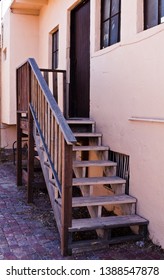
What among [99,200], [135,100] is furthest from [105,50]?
[99,200]

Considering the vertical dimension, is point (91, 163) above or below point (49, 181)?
above

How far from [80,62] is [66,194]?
3.93m

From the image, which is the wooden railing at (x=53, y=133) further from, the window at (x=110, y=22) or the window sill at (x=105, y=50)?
the window at (x=110, y=22)

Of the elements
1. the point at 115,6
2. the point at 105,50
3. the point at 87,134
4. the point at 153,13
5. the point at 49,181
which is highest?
the point at 115,6

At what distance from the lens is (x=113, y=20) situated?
542 centimetres

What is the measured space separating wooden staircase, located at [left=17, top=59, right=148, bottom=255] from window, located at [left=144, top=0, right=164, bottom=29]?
1574 millimetres

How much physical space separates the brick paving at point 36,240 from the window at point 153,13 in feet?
8.91

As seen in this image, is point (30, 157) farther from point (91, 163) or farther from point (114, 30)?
point (114, 30)

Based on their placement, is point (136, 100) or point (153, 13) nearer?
point (153, 13)

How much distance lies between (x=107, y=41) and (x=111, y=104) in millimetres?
1222

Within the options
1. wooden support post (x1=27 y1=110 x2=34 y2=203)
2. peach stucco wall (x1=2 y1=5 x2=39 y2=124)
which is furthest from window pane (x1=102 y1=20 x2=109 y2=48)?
peach stucco wall (x1=2 y1=5 x2=39 y2=124)

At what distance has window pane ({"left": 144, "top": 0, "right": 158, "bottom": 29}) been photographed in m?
4.24

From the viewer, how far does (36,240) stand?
4.07 m

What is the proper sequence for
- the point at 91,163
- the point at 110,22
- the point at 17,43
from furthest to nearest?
the point at 17,43, the point at 110,22, the point at 91,163
